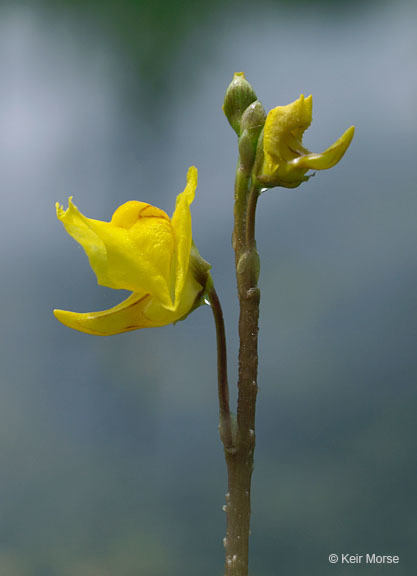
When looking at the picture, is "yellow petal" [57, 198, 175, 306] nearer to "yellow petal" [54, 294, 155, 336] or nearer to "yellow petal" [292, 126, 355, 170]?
"yellow petal" [54, 294, 155, 336]

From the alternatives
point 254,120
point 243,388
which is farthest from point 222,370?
point 254,120

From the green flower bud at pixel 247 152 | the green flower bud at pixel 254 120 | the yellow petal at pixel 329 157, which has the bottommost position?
the yellow petal at pixel 329 157

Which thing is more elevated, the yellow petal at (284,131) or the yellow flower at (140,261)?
the yellow petal at (284,131)

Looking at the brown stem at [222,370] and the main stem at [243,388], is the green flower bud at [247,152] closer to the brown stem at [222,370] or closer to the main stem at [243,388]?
the main stem at [243,388]

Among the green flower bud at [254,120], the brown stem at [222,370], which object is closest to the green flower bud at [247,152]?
the green flower bud at [254,120]

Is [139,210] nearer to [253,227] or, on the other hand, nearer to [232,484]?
[253,227]


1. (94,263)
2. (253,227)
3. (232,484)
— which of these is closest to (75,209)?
(94,263)
